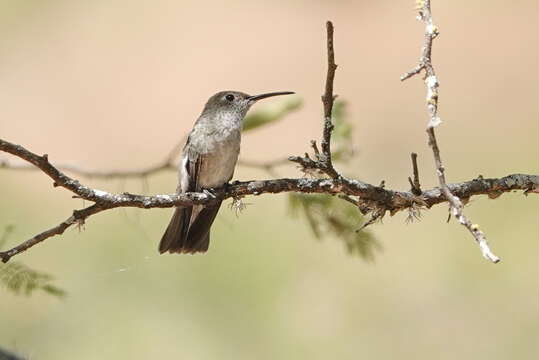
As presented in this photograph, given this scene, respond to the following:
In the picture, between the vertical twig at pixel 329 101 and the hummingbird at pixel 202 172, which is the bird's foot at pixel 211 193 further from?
the vertical twig at pixel 329 101

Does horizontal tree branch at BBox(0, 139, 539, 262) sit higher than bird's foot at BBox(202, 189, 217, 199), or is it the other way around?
bird's foot at BBox(202, 189, 217, 199)

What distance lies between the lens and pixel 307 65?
12.0 meters

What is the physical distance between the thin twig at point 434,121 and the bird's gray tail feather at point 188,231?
1707 mm

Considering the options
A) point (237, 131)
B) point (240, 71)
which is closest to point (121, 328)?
point (237, 131)

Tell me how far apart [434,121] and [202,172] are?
2.04 metres

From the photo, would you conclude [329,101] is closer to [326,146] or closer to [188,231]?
[326,146]

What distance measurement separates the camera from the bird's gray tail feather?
4031 mm

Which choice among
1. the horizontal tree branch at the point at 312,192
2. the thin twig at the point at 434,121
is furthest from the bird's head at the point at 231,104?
the thin twig at the point at 434,121

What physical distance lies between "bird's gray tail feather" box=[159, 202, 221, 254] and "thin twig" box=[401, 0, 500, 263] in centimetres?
171

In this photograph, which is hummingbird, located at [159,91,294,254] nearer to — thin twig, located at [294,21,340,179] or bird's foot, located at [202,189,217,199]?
bird's foot, located at [202,189,217,199]

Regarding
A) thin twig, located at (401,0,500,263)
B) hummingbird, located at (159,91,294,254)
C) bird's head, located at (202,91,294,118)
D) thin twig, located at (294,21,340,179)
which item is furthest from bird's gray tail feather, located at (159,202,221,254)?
thin twig, located at (401,0,500,263)

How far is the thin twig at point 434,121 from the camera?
2106mm

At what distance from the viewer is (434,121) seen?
2225mm

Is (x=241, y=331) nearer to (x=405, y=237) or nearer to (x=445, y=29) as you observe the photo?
(x=405, y=237)
